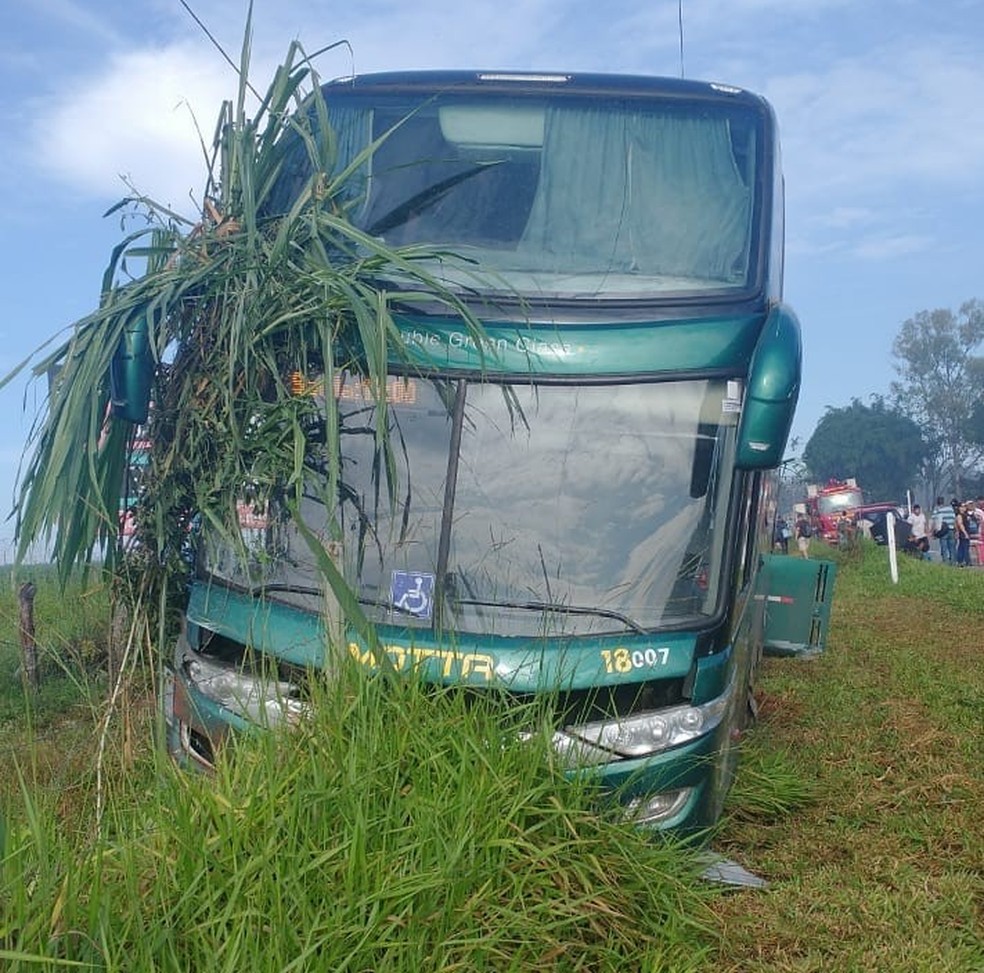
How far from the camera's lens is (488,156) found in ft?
20.9

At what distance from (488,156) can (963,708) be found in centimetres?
483

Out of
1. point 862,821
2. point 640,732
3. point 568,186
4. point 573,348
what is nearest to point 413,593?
point 640,732

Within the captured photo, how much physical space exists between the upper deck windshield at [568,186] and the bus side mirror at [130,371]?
3.48 feet

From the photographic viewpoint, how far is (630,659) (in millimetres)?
4875

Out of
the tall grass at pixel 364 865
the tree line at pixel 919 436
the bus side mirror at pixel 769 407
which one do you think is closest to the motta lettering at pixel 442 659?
the tall grass at pixel 364 865

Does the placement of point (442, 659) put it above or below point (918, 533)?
below

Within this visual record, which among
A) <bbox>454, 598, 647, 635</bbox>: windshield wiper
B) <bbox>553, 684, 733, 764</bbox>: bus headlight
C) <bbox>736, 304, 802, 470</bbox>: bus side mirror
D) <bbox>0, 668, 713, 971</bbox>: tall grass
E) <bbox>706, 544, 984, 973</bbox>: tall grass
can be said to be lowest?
<bbox>706, 544, 984, 973</bbox>: tall grass

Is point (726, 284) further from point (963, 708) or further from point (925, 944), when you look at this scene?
point (963, 708)

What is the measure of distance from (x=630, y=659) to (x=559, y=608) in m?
0.33

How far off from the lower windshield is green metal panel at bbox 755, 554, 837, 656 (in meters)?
4.15

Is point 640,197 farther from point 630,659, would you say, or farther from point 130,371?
point 130,371

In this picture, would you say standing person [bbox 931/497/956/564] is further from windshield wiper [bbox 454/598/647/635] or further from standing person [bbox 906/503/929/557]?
windshield wiper [bbox 454/598/647/635]

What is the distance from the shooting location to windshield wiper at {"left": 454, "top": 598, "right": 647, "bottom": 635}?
4.98 metres

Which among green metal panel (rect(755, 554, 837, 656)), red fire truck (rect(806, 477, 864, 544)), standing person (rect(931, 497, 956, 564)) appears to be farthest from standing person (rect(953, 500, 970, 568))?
green metal panel (rect(755, 554, 837, 656))
